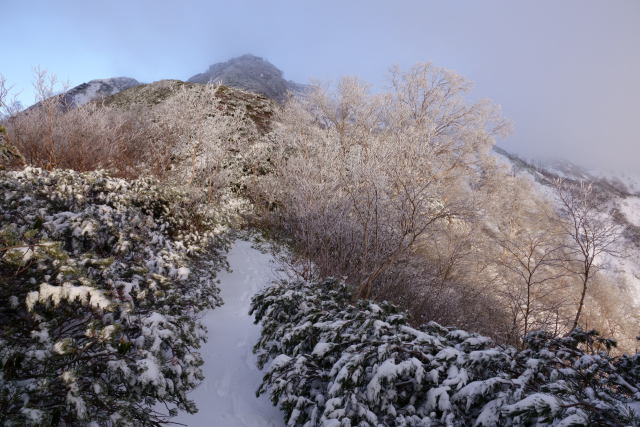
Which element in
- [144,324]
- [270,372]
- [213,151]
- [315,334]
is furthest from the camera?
[213,151]

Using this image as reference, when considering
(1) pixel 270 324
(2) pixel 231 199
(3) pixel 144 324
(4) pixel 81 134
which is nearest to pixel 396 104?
(2) pixel 231 199

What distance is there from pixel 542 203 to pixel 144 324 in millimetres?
27458

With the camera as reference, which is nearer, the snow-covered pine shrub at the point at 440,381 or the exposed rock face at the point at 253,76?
the snow-covered pine shrub at the point at 440,381

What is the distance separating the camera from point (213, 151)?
10.1m

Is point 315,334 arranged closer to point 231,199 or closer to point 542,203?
point 231,199

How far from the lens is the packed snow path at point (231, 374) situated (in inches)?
115

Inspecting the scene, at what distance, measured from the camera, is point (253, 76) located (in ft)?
185

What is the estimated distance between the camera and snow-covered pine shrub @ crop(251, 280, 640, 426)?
1.61 meters

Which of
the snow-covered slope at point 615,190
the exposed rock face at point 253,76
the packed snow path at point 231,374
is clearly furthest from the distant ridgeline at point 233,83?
the snow-covered slope at point 615,190

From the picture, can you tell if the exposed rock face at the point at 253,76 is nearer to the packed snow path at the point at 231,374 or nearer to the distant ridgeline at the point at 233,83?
the distant ridgeline at the point at 233,83

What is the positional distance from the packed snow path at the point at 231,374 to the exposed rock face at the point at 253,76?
141 ft

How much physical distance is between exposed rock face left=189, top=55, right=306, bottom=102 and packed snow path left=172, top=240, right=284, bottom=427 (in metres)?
43.0

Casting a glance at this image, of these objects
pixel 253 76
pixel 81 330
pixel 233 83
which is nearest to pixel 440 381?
pixel 81 330

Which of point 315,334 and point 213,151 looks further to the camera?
point 213,151
